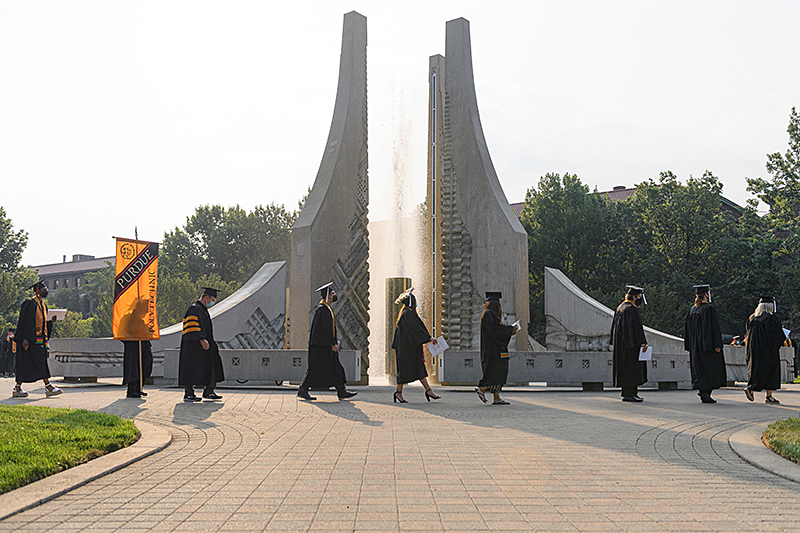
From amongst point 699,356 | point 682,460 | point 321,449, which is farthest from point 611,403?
point 321,449

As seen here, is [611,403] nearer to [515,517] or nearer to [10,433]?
[515,517]

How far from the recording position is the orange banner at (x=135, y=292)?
12203 millimetres

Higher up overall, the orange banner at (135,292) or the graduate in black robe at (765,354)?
the orange banner at (135,292)

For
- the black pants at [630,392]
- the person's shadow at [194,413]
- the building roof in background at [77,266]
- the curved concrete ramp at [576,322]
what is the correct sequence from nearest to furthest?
the person's shadow at [194,413] < the black pants at [630,392] < the curved concrete ramp at [576,322] < the building roof in background at [77,266]

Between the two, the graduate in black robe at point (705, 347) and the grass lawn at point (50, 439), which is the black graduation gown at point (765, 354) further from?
the grass lawn at point (50, 439)

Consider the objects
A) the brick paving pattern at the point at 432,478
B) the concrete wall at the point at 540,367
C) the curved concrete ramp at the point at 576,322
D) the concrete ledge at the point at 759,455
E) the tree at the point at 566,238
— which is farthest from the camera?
the tree at the point at 566,238

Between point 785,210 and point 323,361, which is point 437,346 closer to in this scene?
point 323,361

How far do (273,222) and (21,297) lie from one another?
79.0 feet

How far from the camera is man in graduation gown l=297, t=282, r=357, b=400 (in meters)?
12.1

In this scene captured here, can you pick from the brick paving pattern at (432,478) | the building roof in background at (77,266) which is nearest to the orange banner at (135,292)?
the brick paving pattern at (432,478)

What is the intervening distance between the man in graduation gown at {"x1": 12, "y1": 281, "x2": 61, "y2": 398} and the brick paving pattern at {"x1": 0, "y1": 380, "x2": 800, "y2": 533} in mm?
3700

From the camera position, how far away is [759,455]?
652 cm

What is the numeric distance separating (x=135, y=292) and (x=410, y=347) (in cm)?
514

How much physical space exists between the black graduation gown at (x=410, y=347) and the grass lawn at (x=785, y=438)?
18.9 ft
